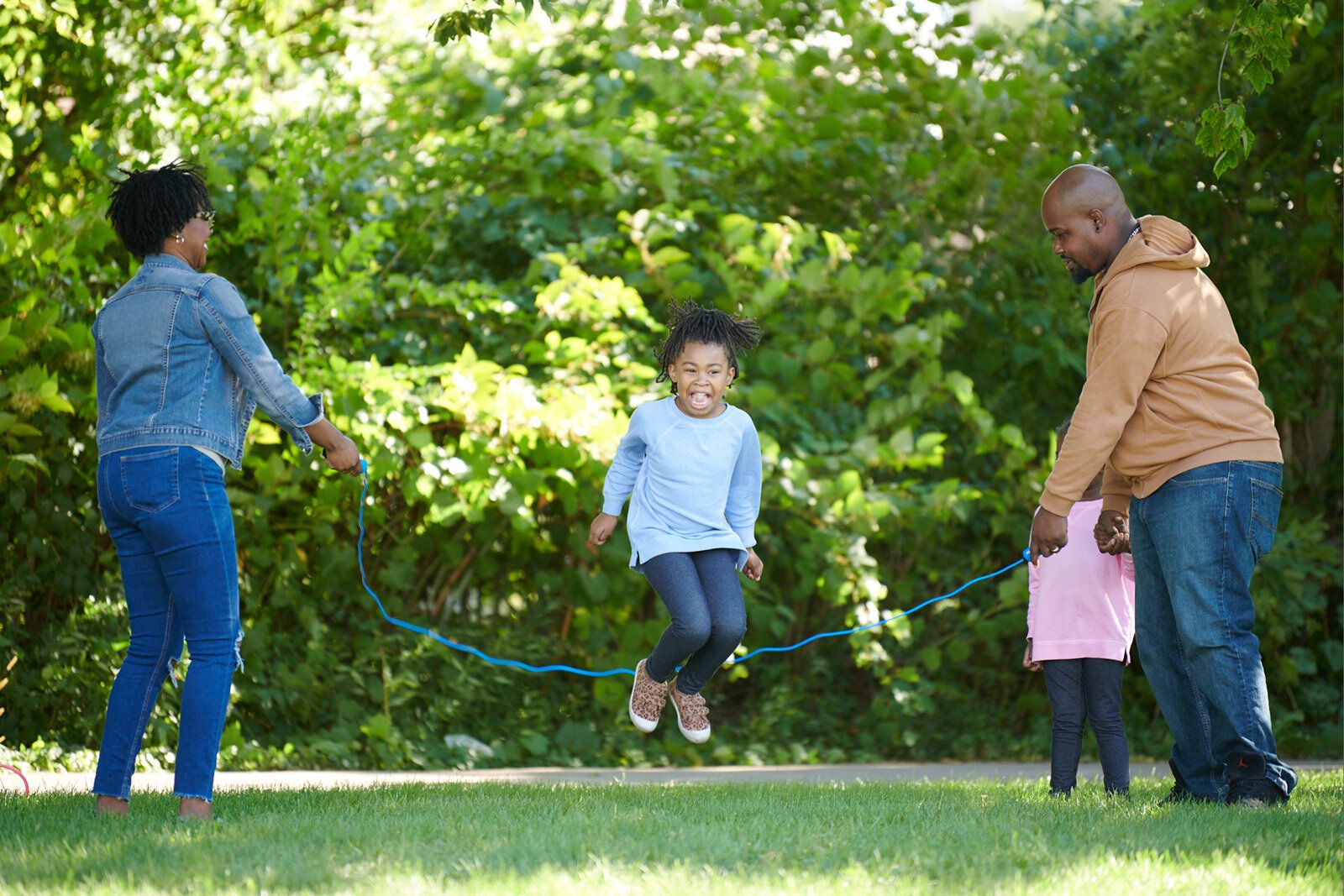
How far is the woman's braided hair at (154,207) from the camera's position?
4.15 meters

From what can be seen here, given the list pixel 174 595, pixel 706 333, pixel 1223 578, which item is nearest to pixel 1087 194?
pixel 1223 578

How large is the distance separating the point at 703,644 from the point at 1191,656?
5.49ft

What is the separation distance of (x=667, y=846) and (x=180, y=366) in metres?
1.95

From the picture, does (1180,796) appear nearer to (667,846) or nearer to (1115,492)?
(1115,492)

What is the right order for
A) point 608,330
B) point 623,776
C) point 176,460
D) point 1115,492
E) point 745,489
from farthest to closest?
1. point 608,330
2. point 623,776
3. point 745,489
4. point 1115,492
5. point 176,460

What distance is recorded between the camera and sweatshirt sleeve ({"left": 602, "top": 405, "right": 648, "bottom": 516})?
17.0ft

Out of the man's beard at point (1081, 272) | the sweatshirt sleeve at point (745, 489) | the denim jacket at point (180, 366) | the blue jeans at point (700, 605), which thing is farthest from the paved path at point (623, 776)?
the man's beard at point (1081, 272)

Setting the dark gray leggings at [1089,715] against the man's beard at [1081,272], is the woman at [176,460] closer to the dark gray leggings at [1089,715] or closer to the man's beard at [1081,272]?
the man's beard at [1081,272]

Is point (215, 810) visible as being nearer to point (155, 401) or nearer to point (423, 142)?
point (155, 401)

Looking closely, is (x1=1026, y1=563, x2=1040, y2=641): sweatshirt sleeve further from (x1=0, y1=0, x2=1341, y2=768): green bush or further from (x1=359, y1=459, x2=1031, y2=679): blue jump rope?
(x1=0, y1=0, x2=1341, y2=768): green bush

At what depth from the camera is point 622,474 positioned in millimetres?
5227

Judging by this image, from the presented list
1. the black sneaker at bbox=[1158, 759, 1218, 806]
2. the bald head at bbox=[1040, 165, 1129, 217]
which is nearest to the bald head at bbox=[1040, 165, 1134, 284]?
the bald head at bbox=[1040, 165, 1129, 217]

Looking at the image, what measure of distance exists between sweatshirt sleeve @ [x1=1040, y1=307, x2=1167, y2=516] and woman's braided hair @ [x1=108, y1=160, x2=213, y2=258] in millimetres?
2768

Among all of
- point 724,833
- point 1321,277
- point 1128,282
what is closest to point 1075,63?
point 1321,277
